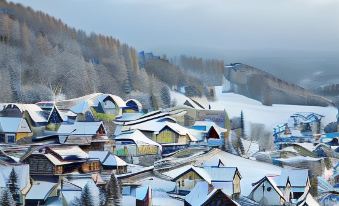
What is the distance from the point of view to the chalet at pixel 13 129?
1605cm

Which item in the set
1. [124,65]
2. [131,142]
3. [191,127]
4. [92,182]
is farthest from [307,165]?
[124,65]

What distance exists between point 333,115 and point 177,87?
676 cm

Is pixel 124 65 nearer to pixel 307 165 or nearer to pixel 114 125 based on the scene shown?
pixel 114 125

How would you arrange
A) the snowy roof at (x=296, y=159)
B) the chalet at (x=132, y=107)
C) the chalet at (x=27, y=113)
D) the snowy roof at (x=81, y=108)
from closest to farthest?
the chalet at (x=27, y=113) < the snowy roof at (x=296, y=159) < the snowy roof at (x=81, y=108) < the chalet at (x=132, y=107)

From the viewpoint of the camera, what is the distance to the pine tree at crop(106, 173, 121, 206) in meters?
11.6

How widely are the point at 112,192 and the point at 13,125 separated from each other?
5436mm

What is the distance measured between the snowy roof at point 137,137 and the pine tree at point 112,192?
431 centimetres

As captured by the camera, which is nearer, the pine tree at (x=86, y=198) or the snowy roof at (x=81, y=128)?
the pine tree at (x=86, y=198)

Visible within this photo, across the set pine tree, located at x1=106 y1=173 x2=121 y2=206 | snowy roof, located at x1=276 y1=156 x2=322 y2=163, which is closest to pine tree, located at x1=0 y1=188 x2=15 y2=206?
pine tree, located at x1=106 y1=173 x2=121 y2=206

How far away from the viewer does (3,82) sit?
896 inches

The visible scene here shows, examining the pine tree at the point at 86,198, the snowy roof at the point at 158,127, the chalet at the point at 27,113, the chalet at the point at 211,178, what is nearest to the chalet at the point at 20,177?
the pine tree at the point at 86,198

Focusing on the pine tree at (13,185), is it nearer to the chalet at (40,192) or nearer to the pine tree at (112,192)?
the chalet at (40,192)

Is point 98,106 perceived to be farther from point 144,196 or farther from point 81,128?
point 144,196

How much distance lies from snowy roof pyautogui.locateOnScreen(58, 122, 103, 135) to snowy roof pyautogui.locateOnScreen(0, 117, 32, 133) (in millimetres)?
985
